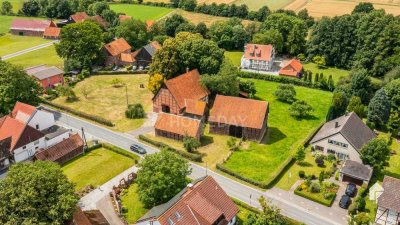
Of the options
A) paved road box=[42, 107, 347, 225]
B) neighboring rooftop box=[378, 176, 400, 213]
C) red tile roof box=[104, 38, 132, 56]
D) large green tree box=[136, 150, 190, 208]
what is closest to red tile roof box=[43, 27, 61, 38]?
red tile roof box=[104, 38, 132, 56]

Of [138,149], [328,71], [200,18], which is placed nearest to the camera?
[138,149]

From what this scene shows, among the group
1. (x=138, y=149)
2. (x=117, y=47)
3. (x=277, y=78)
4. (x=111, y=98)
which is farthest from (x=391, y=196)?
(x=117, y=47)

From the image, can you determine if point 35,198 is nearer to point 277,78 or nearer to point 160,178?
point 160,178

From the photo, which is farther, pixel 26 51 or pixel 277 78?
pixel 26 51

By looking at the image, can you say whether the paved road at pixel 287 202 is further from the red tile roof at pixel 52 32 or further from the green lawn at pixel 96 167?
the red tile roof at pixel 52 32

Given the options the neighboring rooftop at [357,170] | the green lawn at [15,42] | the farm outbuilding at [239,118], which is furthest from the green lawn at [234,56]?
the green lawn at [15,42]

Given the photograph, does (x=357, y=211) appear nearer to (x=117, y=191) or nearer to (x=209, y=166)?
(x=209, y=166)
